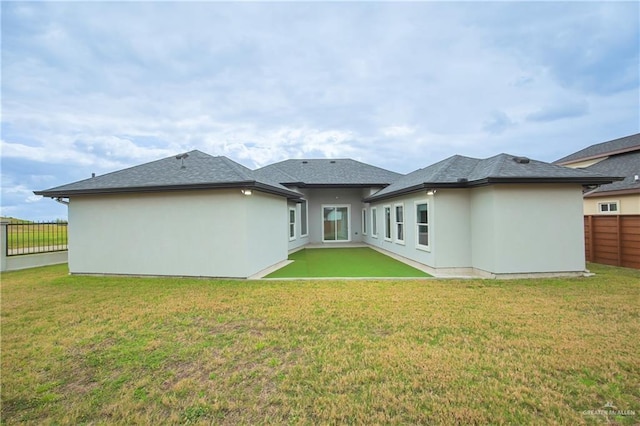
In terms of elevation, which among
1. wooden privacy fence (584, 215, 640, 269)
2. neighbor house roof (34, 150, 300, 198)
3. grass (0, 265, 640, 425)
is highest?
neighbor house roof (34, 150, 300, 198)

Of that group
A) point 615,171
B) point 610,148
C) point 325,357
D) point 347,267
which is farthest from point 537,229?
point 610,148

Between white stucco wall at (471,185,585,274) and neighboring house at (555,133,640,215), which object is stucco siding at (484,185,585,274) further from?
neighboring house at (555,133,640,215)

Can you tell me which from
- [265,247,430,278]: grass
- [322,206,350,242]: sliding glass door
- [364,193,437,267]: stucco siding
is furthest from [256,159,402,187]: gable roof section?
[265,247,430,278]: grass

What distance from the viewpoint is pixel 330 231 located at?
19406 mm

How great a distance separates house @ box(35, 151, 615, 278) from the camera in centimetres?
836

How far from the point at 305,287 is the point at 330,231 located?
38.6ft

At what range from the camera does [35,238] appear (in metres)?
12.6

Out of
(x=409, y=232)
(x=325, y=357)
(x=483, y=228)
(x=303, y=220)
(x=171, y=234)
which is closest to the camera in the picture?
(x=325, y=357)

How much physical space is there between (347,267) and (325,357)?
699 centimetres

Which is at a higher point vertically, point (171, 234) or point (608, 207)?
point (608, 207)

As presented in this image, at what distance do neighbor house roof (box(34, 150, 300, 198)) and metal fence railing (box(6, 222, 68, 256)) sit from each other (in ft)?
11.0

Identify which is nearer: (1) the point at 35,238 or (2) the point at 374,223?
(1) the point at 35,238

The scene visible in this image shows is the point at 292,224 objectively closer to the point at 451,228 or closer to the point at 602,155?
the point at 451,228

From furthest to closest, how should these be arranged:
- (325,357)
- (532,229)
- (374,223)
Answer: (374,223) → (532,229) → (325,357)
